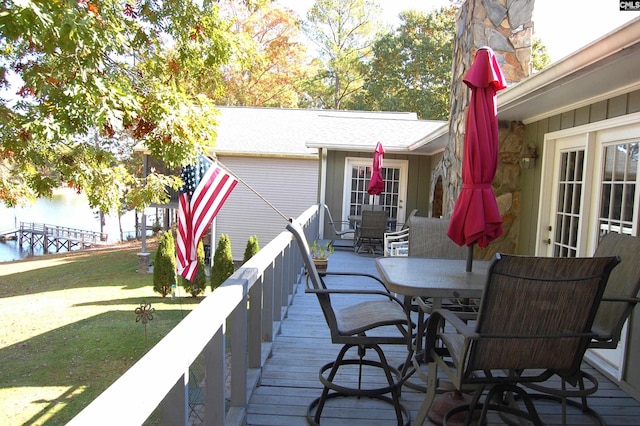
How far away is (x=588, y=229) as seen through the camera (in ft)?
13.9

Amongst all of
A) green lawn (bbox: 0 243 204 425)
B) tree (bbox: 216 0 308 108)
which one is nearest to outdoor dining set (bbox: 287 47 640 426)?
green lawn (bbox: 0 243 204 425)

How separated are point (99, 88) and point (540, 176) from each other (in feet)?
15.0

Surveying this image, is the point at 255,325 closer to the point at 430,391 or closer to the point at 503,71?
the point at 430,391

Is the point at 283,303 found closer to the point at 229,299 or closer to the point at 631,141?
the point at 229,299

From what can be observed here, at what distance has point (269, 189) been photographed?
15070 mm

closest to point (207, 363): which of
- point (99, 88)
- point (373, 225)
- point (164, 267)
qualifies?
point (99, 88)

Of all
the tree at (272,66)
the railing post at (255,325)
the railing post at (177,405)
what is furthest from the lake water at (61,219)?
the railing post at (177,405)

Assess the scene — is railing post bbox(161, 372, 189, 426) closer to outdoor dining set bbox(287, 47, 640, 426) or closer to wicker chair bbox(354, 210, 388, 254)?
outdoor dining set bbox(287, 47, 640, 426)

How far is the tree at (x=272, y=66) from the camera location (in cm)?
2455

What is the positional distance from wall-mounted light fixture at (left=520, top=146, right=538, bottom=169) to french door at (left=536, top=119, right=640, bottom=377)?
232 mm

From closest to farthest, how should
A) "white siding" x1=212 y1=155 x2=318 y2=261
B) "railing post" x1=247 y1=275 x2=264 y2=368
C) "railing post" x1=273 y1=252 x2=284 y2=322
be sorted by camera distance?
1. "railing post" x1=247 y1=275 x2=264 y2=368
2. "railing post" x1=273 y1=252 x2=284 y2=322
3. "white siding" x1=212 y1=155 x2=318 y2=261

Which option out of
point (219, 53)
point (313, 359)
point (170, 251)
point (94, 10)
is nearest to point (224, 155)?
Answer: point (170, 251)

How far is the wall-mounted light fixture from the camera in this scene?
17.3ft

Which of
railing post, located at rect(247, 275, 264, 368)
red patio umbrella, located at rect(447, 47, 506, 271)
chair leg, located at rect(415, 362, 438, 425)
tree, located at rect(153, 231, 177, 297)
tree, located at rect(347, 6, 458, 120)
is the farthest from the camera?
tree, located at rect(347, 6, 458, 120)
